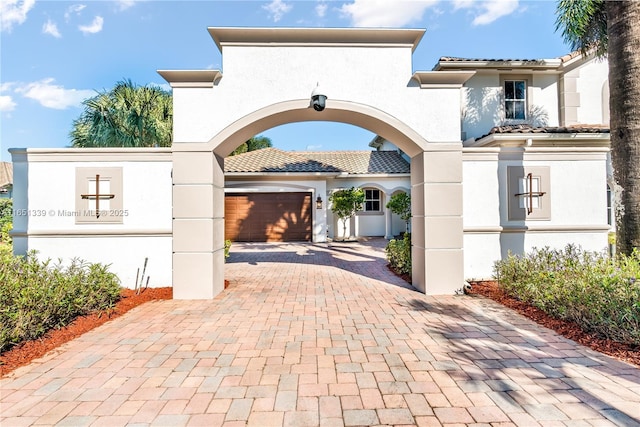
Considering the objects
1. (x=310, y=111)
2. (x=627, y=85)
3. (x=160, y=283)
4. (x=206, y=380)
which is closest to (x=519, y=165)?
(x=627, y=85)

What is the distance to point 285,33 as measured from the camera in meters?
5.95

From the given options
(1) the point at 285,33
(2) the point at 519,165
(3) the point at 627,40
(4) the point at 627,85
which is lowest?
(2) the point at 519,165

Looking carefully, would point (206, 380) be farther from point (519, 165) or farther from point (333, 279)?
point (519, 165)

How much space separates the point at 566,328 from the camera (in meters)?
A: 4.28

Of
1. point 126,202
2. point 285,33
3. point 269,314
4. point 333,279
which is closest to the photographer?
point 269,314

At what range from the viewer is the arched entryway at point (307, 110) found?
6008 millimetres

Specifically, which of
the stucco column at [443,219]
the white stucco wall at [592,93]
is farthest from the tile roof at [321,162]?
the stucco column at [443,219]

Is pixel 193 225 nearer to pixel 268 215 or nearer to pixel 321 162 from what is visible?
pixel 268 215

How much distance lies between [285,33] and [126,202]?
15.8 feet

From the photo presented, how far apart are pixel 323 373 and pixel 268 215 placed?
43.3ft

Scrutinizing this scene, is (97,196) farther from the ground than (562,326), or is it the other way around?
(97,196)

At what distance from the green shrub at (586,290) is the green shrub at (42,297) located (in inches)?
287

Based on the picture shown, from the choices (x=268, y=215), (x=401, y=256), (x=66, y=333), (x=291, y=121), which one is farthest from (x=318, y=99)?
(x=268, y=215)

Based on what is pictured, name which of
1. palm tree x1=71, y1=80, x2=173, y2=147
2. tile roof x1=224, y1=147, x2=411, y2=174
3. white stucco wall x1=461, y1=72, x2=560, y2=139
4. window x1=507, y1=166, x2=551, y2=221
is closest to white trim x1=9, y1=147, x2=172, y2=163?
palm tree x1=71, y1=80, x2=173, y2=147
